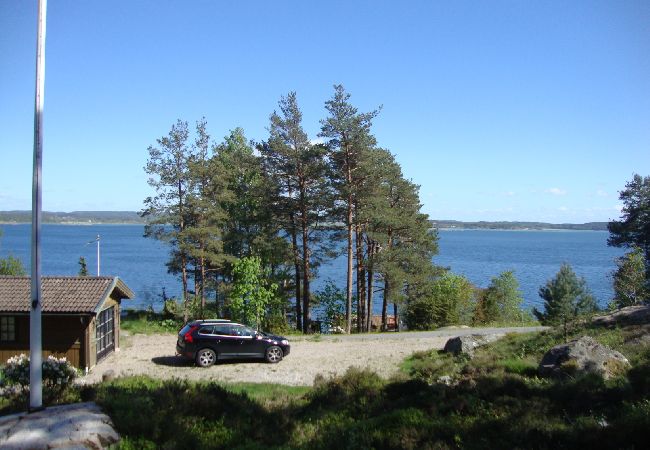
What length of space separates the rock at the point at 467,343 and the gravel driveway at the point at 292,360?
6.14 ft

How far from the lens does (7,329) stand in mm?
18359

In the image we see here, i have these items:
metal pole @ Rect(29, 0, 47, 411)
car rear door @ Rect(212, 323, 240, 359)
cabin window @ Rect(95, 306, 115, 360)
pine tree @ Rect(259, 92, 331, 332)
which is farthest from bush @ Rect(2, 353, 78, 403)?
pine tree @ Rect(259, 92, 331, 332)

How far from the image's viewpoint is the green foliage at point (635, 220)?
36.5 m

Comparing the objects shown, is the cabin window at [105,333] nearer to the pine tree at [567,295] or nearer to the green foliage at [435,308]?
the green foliage at [435,308]

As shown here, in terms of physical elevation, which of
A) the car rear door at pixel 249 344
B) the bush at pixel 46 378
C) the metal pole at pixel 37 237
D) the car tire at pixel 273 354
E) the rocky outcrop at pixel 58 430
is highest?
the metal pole at pixel 37 237

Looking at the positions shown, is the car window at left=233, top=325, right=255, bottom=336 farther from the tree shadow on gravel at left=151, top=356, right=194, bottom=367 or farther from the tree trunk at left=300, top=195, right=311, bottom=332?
the tree trunk at left=300, top=195, right=311, bottom=332

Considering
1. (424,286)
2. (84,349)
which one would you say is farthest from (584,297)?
(84,349)

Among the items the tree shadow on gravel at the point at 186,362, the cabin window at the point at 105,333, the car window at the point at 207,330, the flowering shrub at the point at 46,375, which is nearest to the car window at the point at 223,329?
the car window at the point at 207,330

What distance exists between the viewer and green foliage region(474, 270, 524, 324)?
147 ft

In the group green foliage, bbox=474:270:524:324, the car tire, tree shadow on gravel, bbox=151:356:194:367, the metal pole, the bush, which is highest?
the metal pole

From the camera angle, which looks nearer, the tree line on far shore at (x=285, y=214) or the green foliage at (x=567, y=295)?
the tree line on far shore at (x=285, y=214)

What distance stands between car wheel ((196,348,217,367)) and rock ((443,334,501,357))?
324 inches

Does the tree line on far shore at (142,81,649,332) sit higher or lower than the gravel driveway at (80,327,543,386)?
higher

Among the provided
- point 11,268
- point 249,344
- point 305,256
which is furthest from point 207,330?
point 11,268
